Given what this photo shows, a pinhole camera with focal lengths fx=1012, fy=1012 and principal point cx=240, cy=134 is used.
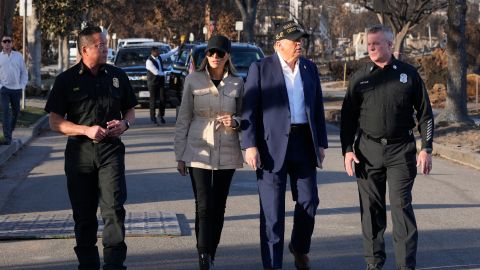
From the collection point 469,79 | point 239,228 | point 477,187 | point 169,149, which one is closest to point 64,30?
point 469,79

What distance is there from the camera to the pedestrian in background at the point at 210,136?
306 inches

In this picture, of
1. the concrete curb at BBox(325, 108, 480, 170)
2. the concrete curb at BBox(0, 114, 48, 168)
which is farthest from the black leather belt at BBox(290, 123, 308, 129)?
the concrete curb at BBox(0, 114, 48, 168)

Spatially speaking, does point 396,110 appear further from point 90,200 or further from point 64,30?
point 64,30

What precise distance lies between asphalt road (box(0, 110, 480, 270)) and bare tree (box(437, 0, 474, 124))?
4.56m

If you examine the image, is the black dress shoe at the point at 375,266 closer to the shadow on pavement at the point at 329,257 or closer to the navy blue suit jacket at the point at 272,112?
the shadow on pavement at the point at 329,257

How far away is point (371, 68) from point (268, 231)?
1.47 m

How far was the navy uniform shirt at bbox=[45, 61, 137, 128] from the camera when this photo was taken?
7.37 metres

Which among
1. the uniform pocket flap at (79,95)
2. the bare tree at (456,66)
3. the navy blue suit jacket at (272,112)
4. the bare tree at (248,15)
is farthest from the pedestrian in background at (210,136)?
the bare tree at (248,15)

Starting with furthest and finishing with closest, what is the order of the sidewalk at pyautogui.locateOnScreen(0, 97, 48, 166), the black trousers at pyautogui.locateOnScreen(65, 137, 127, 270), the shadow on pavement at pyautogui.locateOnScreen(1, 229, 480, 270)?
the sidewalk at pyautogui.locateOnScreen(0, 97, 48, 166)
the shadow on pavement at pyautogui.locateOnScreen(1, 229, 480, 270)
the black trousers at pyautogui.locateOnScreen(65, 137, 127, 270)

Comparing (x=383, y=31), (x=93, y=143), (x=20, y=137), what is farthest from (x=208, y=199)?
(x=20, y=137)

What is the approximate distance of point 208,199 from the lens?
25.5 feet

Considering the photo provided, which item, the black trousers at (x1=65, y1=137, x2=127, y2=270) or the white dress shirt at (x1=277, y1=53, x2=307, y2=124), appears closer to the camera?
the black trousers at (x1=65, y1=137, x2=127, y2=270)

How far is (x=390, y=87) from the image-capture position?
25.0 ft

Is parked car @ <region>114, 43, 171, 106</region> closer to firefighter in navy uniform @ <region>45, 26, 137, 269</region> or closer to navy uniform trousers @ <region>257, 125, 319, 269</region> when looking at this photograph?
navy uniform trousers @ <region>257, 125, 319, 269</region>
